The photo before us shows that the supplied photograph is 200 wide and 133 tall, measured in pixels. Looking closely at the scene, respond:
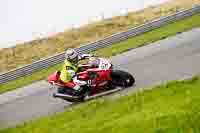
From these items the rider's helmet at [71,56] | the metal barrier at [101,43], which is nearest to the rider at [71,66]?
the rider's helmet at [71,56]

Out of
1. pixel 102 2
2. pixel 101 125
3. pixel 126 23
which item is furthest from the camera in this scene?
pixel 102 2

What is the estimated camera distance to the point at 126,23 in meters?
32.5

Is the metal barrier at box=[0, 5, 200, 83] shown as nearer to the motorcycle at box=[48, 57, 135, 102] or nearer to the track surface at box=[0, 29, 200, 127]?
the track surface at box=[0, 29, 200, 127]

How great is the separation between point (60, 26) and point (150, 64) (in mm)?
21659

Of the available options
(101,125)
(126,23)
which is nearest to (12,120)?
(101,125)

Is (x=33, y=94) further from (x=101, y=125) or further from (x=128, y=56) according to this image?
(x=101, y=125)

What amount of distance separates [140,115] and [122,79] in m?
6.47

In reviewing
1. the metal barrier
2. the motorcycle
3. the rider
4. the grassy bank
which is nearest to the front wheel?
the motorcycle

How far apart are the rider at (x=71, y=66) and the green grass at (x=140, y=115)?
2.10 metres

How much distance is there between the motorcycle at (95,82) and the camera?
1758 centimetres

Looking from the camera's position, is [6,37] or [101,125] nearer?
[101,125]

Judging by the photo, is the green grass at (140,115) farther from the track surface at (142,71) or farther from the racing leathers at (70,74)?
the track surface at (142,71)

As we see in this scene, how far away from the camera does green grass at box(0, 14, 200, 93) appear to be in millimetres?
24781

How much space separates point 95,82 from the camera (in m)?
17.8
